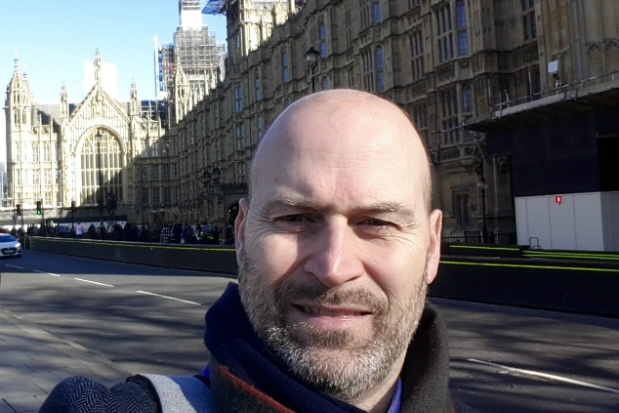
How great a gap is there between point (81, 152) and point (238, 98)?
43.3m

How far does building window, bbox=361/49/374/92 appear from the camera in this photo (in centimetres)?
3506

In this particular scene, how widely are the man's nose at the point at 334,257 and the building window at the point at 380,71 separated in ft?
109

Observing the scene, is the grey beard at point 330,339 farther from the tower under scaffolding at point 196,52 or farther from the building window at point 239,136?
the tower under scaffolding at point 196,52

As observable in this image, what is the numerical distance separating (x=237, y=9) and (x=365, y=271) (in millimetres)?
62562

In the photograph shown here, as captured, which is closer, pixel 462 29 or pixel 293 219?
pixel 293 219

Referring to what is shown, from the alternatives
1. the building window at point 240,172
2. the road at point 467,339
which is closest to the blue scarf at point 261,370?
the road at point 467,339

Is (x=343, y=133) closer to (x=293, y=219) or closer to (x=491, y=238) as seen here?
(x=293, y=219)

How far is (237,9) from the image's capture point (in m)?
61.3

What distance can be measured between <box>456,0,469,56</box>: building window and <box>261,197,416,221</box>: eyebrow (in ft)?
89.1

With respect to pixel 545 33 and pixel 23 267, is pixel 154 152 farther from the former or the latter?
pixel 545 33

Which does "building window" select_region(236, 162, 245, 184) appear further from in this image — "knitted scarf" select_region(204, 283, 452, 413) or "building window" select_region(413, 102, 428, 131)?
"knitted scarf" select_region(204, 283, 452, 413)

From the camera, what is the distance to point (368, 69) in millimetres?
35438

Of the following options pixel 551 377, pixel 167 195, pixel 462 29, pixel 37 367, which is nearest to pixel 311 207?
pixel 551 377

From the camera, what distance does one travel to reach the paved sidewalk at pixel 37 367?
272 inches
